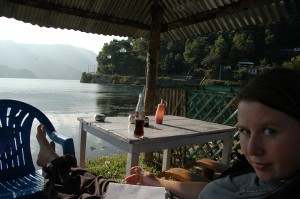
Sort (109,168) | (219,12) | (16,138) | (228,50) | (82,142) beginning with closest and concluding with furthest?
(16,138) < (82,142) < (219,12) < (109,168) < (228,50)

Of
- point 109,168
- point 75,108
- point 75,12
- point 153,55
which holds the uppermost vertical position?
point 75,12

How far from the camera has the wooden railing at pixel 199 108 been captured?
176 inches

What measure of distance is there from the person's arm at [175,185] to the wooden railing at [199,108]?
2.97 metres

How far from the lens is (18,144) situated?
240 cm

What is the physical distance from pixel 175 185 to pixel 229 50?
66.5 meters

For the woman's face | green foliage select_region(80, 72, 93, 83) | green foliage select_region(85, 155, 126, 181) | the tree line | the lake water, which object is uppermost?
the tree line

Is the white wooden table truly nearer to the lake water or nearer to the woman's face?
the lake water

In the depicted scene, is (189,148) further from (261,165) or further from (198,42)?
(198,42)

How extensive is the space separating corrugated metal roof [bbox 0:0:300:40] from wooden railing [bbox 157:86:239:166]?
1.12 metres

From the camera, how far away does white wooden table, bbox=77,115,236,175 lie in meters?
2.15

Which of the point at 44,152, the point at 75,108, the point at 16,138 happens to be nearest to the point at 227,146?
the point at 44,152

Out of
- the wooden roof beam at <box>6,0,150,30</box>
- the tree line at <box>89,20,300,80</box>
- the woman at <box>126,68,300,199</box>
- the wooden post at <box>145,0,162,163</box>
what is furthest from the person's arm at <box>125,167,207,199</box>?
the tree line at <box>89,20,300,80</box>

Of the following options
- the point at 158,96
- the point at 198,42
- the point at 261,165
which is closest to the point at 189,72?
the point at 198,42

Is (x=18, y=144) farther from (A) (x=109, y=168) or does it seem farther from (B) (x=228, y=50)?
(B) (x=228, y=50)
